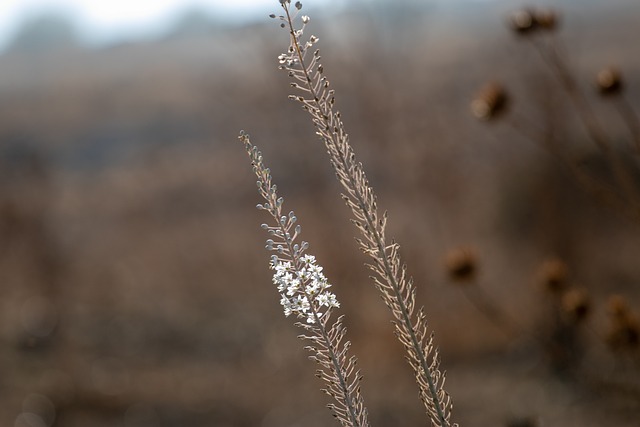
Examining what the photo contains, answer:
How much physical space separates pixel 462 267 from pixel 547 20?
128 cm

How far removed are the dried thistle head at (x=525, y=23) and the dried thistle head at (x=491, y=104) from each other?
332 mm

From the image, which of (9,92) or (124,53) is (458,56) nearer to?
(9,92)

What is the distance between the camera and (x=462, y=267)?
4.14m

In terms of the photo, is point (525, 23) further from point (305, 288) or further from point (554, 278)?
point (305, 288)

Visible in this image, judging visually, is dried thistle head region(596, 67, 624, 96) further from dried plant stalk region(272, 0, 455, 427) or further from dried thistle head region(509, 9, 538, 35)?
dried plant stalk region(272, 0, 455, 427)

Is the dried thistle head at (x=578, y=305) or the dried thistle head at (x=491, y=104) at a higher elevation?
the dried thistle head at (x=491, y=104)

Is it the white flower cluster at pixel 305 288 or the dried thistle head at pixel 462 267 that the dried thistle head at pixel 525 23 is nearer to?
the dried thistle head at pixel 462 267

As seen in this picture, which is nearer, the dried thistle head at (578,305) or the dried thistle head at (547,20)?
the dried thistle head at (578,305)

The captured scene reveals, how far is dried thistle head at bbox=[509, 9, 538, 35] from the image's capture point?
12.0 feet

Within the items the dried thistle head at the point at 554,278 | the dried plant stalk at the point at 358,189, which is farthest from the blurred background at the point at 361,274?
the dried plant stalk at the point at 358,189

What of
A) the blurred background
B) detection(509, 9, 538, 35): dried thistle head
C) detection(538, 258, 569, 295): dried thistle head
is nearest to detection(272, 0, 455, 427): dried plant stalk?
the blurred background

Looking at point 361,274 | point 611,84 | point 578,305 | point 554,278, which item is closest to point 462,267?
point 554,278

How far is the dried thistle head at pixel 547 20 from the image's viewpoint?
12.1 ft

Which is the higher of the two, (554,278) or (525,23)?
(525,23)
